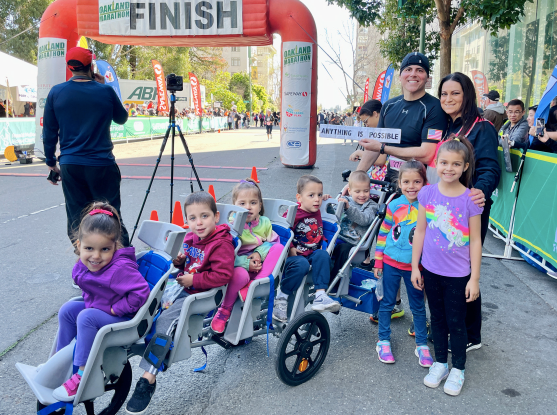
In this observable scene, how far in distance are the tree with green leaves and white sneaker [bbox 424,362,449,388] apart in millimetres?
7377

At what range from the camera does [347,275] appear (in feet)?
10.9

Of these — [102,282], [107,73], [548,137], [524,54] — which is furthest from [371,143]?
[107,73]

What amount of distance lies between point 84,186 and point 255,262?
2.22 metres

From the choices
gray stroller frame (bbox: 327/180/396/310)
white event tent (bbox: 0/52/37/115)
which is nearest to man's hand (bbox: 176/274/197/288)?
gray stroller frame (bbox: 327/180/396/310)

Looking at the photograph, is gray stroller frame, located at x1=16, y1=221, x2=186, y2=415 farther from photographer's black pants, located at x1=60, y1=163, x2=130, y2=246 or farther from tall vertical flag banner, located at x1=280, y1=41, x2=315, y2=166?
tall vertical flag banner, located at x1=280, y1=41, x2=315, y2=166

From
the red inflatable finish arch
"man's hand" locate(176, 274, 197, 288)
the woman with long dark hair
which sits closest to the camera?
"man's hand" locate(176, 274, 197, 288)

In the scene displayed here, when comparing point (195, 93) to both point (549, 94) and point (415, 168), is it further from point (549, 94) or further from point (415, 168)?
point (415, 168)

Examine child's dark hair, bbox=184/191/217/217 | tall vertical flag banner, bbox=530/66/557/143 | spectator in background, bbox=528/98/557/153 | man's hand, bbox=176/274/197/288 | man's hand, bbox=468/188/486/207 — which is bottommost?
man's hand, bbox=176/274/197/288

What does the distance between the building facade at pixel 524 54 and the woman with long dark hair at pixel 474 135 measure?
31.1 feet

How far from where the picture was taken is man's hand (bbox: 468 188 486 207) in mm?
2736

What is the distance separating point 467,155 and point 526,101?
11.4 m

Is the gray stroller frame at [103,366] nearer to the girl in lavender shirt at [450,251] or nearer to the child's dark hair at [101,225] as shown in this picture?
the child's dark hair at [101,225]

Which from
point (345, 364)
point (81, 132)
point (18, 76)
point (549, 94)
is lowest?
point (345, 364)

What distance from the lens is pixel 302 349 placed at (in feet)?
9.39
